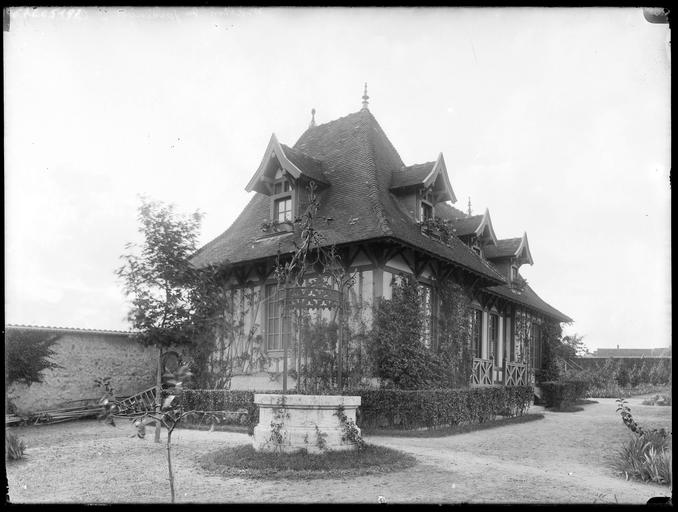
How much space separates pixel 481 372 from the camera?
18.0 metres

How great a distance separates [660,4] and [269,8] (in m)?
3.32

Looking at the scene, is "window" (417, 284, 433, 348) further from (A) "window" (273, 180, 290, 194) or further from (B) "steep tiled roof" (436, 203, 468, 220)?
(B) "steep tiled roof" (436, 203, 468, 220)

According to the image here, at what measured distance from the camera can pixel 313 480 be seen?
7.01 m

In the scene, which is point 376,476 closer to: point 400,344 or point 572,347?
point 400,344

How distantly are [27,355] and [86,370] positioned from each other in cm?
259

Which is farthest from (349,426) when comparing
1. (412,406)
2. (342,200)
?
(342,200)

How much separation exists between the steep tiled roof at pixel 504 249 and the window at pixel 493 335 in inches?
103

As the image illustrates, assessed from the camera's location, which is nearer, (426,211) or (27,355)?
(27,355)

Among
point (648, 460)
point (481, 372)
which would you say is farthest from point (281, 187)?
point (648, 460)

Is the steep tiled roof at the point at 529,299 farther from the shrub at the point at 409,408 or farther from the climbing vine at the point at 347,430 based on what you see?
the climbing vine at the point at 347,430

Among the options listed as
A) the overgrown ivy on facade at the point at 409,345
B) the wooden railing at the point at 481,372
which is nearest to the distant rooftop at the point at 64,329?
the overgrown ivy on facade at the point at 409,345

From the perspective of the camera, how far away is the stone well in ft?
27.1

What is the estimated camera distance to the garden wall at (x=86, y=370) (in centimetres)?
1606

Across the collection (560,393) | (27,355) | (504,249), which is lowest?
(560,393)
